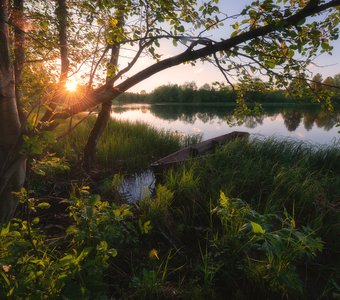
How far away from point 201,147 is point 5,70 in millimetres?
5888

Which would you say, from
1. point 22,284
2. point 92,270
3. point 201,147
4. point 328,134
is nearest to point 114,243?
point 92,270

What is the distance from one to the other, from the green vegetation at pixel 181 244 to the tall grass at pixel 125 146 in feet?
6.96

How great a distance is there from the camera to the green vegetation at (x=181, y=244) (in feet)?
4.19

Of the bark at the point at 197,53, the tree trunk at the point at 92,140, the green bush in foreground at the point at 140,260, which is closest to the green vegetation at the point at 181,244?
the green bush in foreground at the point at 140,260

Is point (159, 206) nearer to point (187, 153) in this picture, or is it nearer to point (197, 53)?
point (197, 53)

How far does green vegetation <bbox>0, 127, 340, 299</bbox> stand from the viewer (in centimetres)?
128

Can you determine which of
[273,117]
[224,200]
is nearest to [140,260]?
[224,200]

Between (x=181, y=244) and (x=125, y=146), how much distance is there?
507cm

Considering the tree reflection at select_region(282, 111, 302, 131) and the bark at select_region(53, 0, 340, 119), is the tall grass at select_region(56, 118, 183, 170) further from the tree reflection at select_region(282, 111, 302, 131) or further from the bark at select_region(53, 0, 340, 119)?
the tree reflection at select_region(282, 111, 302, 131)

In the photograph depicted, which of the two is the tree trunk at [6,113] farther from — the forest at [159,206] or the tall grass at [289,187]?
the tall grass at [289,187]

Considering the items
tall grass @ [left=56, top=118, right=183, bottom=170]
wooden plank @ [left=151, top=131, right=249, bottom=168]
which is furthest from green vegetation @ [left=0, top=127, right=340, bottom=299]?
tall grass @ [left=56, top=118, right=183, bottom=170]

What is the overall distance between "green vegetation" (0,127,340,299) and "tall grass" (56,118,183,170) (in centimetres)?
212

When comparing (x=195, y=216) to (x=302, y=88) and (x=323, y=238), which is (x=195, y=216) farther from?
(x=302, y=88)

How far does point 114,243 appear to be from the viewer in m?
2.32
